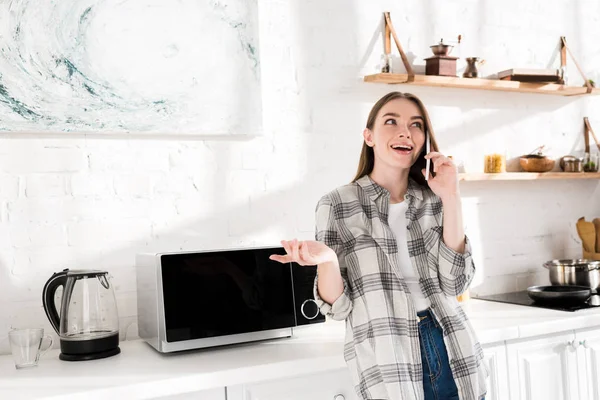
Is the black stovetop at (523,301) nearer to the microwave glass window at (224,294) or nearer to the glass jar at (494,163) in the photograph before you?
the glass jar at (494,163)

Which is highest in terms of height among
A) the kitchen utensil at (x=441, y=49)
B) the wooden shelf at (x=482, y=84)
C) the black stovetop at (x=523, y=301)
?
the kitchen utensil at (x=441, y=49)

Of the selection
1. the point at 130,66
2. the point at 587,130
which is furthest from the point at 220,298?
the point at 587,130

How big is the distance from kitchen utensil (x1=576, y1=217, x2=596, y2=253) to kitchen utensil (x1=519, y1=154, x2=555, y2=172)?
346 millimetres

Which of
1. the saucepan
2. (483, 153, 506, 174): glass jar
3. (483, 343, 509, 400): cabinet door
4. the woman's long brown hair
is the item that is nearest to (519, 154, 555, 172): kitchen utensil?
(483, 153, 506, 174): glass jar

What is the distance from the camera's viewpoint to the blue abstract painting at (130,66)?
1.95 m

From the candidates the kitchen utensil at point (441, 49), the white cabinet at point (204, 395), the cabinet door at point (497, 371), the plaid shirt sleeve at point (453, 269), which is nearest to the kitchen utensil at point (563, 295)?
the cabinet door at point (497, 371)

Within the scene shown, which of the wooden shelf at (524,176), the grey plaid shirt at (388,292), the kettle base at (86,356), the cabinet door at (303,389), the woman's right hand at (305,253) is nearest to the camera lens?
the woman's right hand at (305,253)

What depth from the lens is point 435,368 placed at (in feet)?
5.28

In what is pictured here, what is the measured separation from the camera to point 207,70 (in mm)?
2201

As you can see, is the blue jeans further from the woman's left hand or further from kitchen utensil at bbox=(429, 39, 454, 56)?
kitchen utensil at bbox=(429, 39, 454, 56)

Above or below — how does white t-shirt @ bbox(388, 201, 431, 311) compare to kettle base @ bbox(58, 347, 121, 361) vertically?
above

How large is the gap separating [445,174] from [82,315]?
3.62ft

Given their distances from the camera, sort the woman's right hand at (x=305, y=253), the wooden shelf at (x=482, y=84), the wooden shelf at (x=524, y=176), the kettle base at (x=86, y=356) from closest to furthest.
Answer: the woman's right hand at (x=305, y=253), the kettle base at (x=86, y=356), the wooden shelf at (x=482, y=84), the wooden shelf at (x=524, y=176)

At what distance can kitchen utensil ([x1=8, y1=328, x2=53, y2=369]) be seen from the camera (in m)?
1.70
